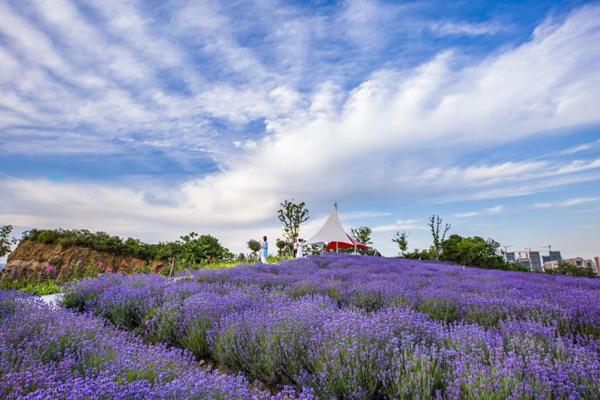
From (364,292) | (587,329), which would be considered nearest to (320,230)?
(364,292)

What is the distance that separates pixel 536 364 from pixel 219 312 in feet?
8.95

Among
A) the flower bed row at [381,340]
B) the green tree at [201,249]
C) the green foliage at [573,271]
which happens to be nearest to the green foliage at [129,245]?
the green tree at [201,249]

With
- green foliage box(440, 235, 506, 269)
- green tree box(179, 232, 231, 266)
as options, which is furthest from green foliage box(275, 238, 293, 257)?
green foliage box(440, 235, 506, 269)

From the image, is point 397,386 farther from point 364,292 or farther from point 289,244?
point 289,244

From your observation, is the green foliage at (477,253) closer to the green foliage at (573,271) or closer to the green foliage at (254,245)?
the green foliage at (573,271)

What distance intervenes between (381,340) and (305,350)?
0.56 metres

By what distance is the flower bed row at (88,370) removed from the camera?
5.63ft

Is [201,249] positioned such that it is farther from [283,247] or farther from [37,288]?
[283,247]

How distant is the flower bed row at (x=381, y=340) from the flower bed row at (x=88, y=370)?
0.42 m

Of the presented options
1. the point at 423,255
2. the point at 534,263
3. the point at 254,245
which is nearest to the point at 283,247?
the point at 254,245

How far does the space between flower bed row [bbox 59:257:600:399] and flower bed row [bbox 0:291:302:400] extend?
42 cm

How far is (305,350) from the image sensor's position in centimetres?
270

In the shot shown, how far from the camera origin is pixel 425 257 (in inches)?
876

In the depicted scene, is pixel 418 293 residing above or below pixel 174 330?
above
